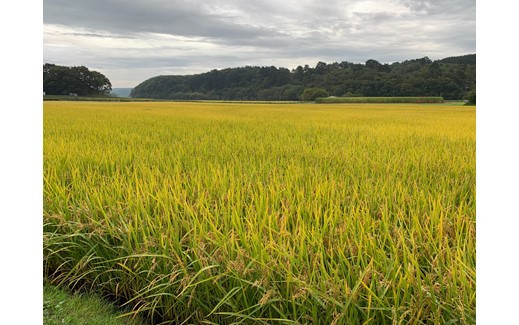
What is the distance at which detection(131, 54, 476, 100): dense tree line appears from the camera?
1377 centimetres

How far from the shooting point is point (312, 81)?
63.3ft

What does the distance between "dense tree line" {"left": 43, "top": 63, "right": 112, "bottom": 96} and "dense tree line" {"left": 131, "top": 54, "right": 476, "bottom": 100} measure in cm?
428

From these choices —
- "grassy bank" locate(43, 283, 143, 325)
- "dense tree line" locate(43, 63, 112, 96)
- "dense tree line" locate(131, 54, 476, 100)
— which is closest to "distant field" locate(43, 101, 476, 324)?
"grassy bank" locate(43, 283, 143, 325)

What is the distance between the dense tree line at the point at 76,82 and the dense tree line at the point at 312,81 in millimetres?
4282

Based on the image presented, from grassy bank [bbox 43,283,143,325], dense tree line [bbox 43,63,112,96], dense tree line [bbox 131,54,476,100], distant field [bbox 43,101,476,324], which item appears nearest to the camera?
distant field [bbox 43,101,476,324]

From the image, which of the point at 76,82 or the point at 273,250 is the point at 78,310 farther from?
the point at 76,82

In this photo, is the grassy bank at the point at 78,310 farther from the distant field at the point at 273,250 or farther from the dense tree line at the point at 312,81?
the dense tree line at the point at 312,81

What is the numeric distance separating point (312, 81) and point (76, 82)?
17.1m

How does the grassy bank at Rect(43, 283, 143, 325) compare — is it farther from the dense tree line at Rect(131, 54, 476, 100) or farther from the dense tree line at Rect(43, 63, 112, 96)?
the dense tree line at Rect(43, 63, 112, 96)

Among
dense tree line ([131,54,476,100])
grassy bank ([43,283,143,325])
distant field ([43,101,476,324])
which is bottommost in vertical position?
grassy bank ([43,283,143,325])

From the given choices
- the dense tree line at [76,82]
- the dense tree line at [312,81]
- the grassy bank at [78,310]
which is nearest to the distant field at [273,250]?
the grassy bank at [78,310]

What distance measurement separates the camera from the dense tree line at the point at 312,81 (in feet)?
45.2

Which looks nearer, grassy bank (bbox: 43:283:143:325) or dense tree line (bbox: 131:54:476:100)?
grassy bank (bbox: 43:283:143:325)

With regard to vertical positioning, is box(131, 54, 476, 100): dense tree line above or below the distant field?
above
